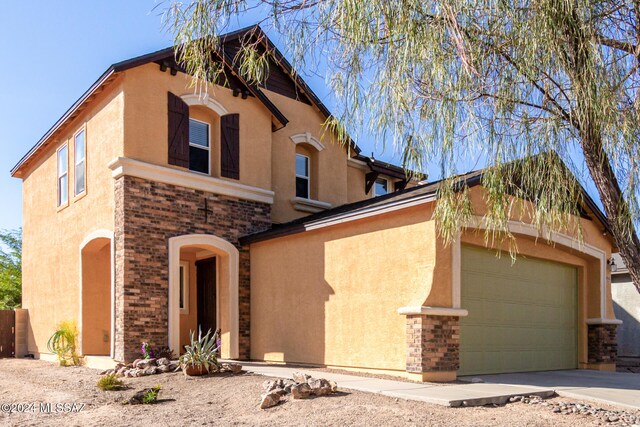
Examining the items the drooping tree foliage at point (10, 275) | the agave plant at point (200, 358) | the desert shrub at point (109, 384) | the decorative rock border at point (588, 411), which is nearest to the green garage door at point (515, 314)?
the decorative rock border at point (588, 411)

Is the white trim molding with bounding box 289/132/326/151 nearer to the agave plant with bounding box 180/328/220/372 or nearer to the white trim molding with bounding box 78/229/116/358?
the white trim molding with bounding box 78/229/116/358

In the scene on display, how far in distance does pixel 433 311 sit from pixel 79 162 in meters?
9.71

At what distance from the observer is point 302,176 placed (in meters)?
17.4

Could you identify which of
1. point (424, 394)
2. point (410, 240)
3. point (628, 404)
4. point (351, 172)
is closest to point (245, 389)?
point (424, 394)

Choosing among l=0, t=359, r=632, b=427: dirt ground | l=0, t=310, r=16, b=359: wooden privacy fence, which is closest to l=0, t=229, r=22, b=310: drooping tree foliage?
l=0, t=310, r=16, b=359: wooden privacy fence

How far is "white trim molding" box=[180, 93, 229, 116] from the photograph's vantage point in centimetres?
1397

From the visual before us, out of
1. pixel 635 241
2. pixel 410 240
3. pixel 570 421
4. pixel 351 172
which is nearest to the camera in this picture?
pixel 635 241

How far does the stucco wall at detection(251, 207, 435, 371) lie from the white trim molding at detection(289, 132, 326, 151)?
154 inches

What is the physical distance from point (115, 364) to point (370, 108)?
26.1 feet

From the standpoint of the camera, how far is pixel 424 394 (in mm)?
8461

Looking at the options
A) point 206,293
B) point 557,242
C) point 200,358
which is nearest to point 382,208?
point 200,358

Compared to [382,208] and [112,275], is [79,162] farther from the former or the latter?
[382,208]

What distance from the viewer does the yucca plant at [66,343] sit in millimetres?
13914

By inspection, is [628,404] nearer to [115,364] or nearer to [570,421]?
[570,421]
